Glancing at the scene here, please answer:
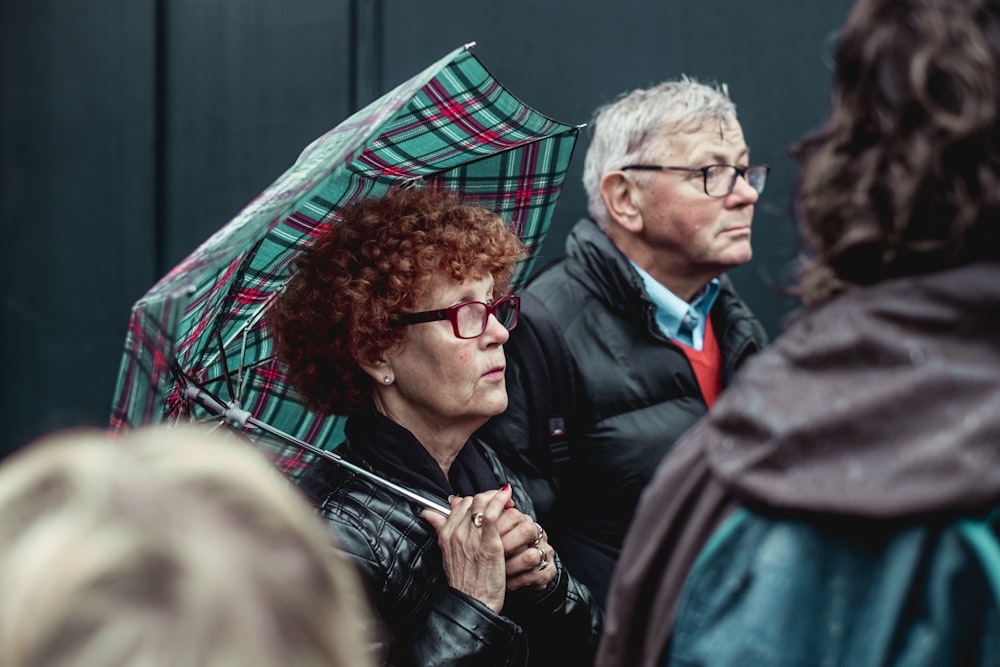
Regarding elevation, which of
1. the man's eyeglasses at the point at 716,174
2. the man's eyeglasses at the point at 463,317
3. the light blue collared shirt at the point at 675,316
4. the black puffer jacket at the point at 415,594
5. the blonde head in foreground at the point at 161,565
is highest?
the blonde head in foreground at the point at 161,565

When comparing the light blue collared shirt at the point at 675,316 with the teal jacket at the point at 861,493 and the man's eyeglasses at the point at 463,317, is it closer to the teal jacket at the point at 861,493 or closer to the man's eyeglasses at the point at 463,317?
the man's eyeglasses at the point at 463,317

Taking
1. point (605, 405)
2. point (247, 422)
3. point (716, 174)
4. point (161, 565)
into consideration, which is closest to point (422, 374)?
point (247, 422)

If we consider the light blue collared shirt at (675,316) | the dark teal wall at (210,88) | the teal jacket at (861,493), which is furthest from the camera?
the dark teal wall at (210,88)

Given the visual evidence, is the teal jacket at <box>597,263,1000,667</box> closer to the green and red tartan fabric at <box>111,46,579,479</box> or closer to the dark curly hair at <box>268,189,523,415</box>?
the green and red tartan fabric at <box>111,46,579,479</box>

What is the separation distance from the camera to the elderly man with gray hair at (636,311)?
305 cm

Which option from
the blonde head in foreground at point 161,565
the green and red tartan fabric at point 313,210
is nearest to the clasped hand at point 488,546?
the green and red tartan fabric at point 313,210

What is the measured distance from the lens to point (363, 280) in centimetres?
250

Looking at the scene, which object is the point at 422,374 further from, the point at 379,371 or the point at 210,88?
the point at 210,88

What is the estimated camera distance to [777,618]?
119cm

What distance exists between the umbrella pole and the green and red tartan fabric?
2cm

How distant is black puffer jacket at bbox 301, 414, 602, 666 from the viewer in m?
2.18

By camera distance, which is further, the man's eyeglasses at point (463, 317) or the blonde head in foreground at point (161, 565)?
the man's eyeglasses at point (463, 317)

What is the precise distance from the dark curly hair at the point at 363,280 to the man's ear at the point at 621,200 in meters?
0.97

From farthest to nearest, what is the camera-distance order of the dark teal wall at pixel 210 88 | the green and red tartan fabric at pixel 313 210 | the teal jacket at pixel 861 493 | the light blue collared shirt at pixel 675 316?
the dark teal wall at pixel 210 88 < the light blue collared shirt at pixel 675 316 < the green and red tartan fabric at pixel 313 210 < the teal jacket at pixel 861 493
